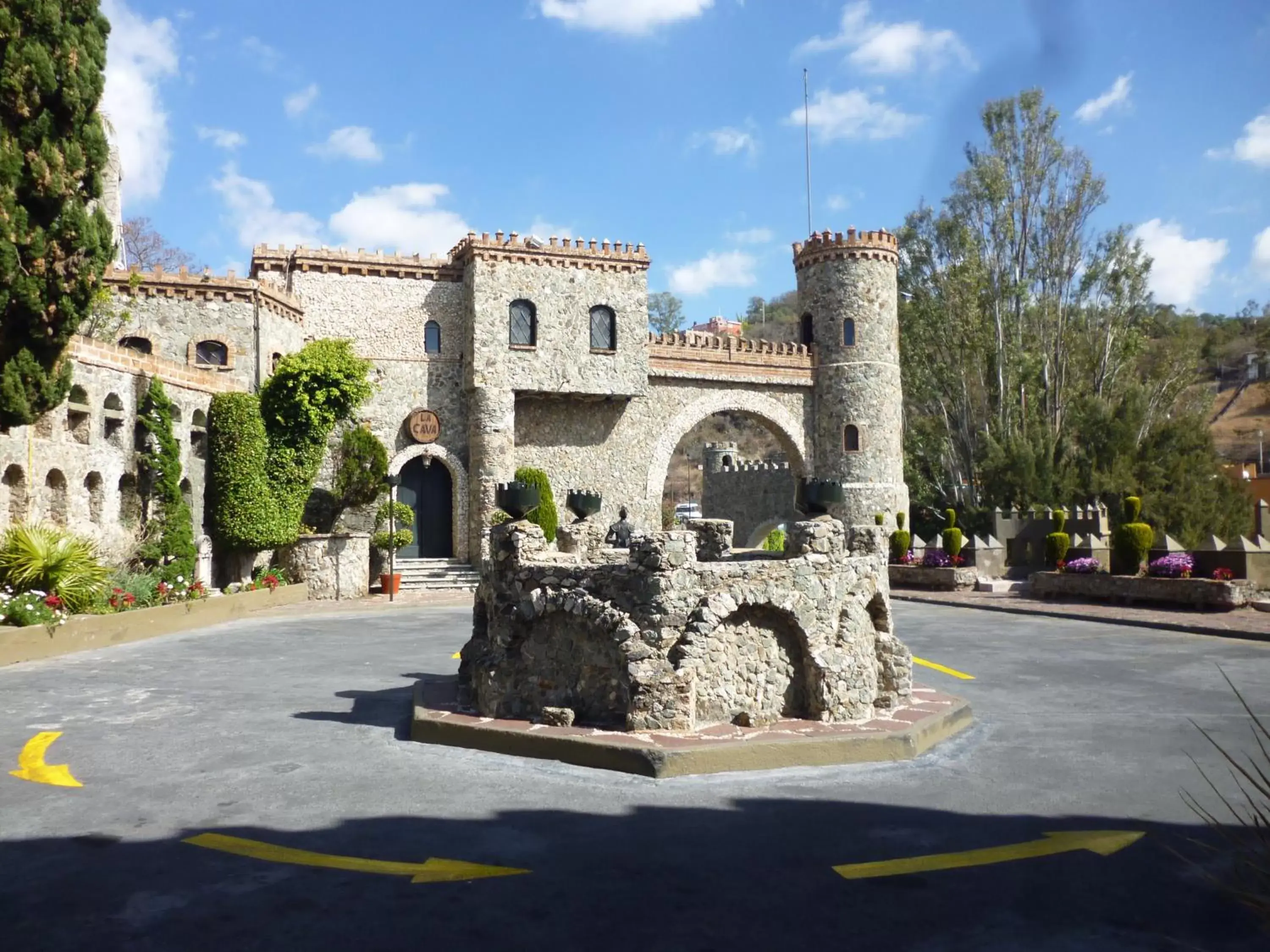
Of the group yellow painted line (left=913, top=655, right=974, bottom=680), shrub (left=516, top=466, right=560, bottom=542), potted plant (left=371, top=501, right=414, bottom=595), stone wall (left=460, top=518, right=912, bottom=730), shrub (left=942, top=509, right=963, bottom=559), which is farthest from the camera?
shrub (left=516, top=466, right=560, bottom=542)

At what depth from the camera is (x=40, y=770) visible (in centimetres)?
729

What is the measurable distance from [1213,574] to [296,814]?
1698cm

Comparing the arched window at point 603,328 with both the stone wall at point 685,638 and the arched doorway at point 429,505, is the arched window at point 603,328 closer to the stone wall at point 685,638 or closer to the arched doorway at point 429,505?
the arched doorway at point 429,505

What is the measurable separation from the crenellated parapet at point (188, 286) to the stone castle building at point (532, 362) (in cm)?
4

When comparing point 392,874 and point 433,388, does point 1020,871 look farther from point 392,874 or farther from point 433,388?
point 433,388

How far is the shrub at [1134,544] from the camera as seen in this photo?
18625mm

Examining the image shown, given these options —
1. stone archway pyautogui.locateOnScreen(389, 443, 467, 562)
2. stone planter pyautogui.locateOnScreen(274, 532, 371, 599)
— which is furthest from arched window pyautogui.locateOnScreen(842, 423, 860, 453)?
stone planter pyautogui.locateOnScreen(274, 532, 371, 599)

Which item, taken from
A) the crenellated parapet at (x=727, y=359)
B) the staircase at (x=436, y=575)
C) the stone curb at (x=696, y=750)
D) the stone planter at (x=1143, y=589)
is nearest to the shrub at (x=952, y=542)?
the stone planter at (x=1143, y=589)

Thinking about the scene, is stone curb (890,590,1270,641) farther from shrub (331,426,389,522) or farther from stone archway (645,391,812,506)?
shrub (331,426,389,522)

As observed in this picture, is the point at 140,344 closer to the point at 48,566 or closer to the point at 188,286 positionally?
the point at 188,286

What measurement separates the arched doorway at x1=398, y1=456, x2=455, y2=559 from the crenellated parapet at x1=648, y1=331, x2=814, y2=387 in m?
7.05

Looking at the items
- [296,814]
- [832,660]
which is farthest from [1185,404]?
[296,814]

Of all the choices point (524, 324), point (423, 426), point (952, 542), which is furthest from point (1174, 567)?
point (423, 426)

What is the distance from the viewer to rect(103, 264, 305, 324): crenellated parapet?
2244cm
